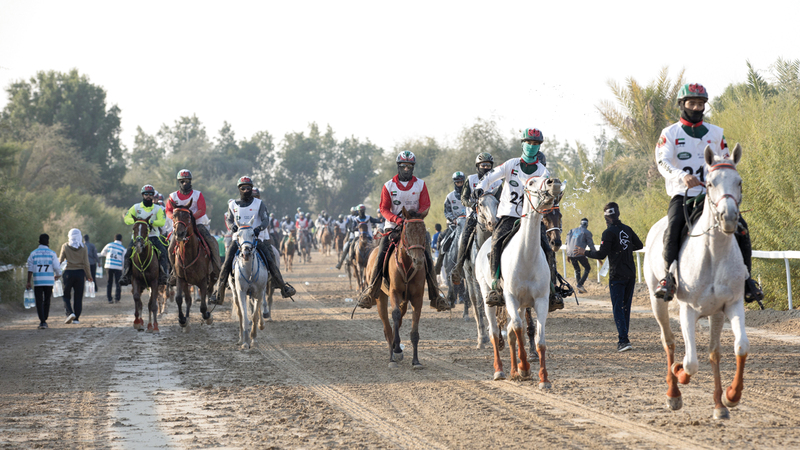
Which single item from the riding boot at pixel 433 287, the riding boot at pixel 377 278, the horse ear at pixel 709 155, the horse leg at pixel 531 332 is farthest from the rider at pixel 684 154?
the riding boot at pixel 377 278

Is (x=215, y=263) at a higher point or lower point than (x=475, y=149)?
lower

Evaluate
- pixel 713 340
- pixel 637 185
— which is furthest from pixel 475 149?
pixel 713 340

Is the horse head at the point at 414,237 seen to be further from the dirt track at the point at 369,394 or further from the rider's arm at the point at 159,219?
the rider's arm at the point at 159,219

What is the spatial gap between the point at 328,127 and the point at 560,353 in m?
124

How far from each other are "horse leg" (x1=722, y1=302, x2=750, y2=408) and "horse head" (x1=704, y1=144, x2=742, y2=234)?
2.71 feet

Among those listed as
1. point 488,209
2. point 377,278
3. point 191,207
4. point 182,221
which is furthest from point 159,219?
point 488,209

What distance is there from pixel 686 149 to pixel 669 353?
206cm

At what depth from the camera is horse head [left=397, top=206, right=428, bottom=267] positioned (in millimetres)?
9703

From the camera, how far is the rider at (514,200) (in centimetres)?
909

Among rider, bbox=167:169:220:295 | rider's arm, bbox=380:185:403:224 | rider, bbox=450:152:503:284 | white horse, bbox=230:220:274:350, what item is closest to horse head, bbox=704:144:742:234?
rider, bbox=450:152:503:284

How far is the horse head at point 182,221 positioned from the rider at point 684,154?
9.94 meters

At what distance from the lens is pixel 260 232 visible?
46.1 ft

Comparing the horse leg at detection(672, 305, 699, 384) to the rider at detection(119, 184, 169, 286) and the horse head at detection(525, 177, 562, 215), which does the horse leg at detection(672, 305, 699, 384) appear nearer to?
the horse head at detection(525, 177, 562, 215)

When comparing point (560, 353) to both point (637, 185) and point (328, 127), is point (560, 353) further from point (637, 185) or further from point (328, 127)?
point (328, 127)
